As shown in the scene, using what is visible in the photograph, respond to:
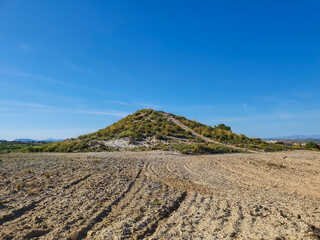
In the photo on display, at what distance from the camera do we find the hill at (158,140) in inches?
1138

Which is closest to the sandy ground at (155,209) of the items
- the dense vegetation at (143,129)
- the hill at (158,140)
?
the hill at (158,140)

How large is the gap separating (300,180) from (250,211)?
6492 millimetres

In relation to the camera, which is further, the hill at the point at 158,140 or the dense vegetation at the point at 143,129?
the dense vegetation at the point at 143,129

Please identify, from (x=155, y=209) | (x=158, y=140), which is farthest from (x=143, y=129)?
(x=155, y=209)

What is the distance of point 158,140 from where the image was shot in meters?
33.1

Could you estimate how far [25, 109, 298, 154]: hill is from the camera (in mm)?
28906

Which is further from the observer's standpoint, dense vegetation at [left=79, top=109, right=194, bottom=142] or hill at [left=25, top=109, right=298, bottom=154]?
dense vegetation at [left=79, top=109, right=194, bottom=142]

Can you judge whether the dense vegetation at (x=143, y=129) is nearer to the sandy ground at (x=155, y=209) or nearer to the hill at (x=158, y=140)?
the hill at (x=158, y=140)

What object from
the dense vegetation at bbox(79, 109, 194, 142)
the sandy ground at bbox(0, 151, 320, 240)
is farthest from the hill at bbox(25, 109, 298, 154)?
the sandy ground at bbox(0, 151, 320, 240)

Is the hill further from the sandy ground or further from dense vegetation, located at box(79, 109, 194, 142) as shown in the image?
the sandy ground

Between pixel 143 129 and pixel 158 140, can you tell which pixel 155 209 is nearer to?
pixel 158 140

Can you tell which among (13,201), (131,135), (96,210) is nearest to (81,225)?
(96,210)

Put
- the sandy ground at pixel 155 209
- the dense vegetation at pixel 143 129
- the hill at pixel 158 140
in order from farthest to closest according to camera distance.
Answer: the dense vegetation at pixel 143 129
the hill at pixel 158 140
the sandy ground at pixel 155 209

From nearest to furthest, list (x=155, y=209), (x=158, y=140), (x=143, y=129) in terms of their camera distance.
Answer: (x=155, y=209)
(x=158, y=140)
(x=143, y=129)
